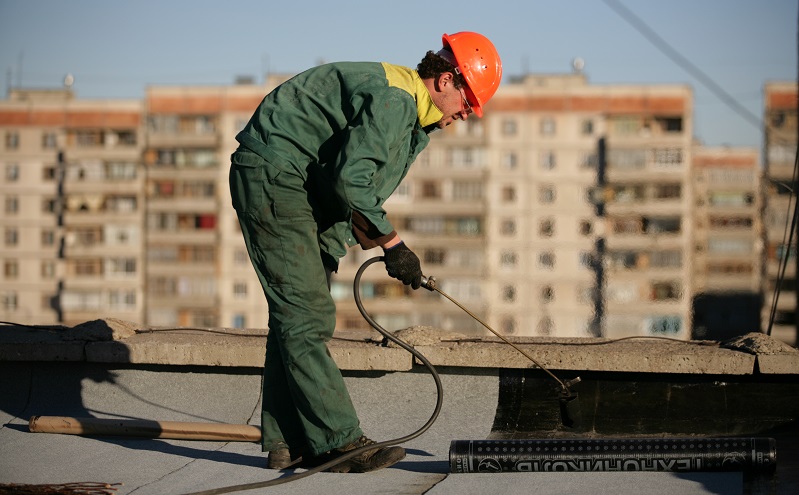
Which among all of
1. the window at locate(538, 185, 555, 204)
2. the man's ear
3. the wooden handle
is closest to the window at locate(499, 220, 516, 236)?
the window at locate(538, 185, 555, 204)

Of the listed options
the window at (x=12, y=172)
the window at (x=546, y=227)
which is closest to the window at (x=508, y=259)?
the window at (x=546, y=227)

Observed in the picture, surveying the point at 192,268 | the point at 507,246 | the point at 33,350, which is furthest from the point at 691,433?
the point at 192,268

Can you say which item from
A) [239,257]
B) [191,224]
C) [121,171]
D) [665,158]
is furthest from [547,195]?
[121,171]

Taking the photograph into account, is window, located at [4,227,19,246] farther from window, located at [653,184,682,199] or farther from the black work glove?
the black work glove

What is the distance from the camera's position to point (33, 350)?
4789 millimetres

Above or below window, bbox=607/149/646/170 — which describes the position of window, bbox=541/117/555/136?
above

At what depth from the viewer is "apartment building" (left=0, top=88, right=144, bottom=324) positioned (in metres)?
93.6

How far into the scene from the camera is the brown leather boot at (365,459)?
3.59 metres

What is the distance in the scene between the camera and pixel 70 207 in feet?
316

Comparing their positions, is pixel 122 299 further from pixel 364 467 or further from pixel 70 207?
pixel 364 467

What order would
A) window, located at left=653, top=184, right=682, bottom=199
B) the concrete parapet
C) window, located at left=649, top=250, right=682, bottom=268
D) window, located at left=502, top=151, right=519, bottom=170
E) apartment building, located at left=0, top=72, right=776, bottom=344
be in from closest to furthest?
the concrete parapet < window, located at left=649, top=250, right=682, bottom=268 < window, located at left=653, top=184, right=682, bottom=199 < apartment building, located at left=0, top=72, right=776, bottom=344 < window, located at left=502, top=151, right=519, bottom=170

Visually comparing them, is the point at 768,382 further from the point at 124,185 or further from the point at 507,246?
the point at 124,185

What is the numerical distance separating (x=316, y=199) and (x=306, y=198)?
58mm

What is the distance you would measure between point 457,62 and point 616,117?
85.5m
